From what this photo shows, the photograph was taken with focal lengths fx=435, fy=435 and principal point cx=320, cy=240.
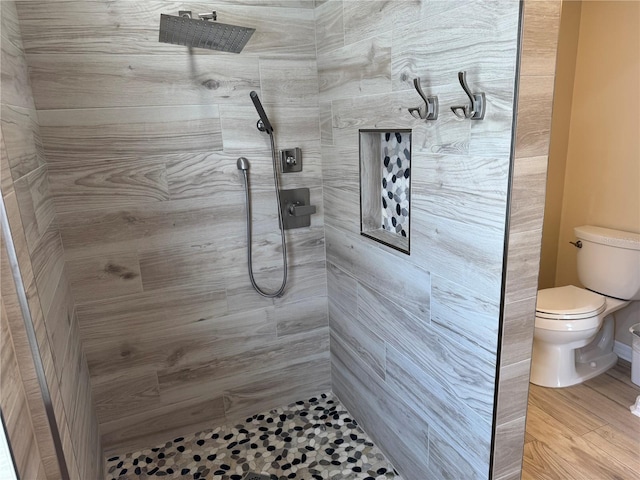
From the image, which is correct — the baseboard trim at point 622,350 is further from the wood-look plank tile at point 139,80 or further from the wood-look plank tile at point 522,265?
the wood-look plank tile at point 139,80

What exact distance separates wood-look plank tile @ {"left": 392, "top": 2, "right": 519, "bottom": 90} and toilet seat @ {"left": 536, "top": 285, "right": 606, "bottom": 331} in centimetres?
160

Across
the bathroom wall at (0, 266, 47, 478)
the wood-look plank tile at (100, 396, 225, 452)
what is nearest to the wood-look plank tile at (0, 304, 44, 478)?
the bathroom wall at (0, 266, 47, 478)

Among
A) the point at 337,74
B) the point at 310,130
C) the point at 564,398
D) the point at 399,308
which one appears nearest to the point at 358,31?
the point at 337,74

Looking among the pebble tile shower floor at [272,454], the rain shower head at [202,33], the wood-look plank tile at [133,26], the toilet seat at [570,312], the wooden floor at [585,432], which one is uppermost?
the wood-look plank tile at [133,26]

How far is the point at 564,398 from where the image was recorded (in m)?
2.41

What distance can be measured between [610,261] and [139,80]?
268cm

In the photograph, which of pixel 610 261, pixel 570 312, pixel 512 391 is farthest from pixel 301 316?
pixel 610 261

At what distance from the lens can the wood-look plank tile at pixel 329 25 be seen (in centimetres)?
186

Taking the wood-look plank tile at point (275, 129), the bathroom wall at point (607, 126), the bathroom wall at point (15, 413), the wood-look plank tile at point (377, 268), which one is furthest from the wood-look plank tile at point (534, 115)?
the bathroom wall at point (607, 126)

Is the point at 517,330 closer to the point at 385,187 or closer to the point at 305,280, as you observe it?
the point at 385,187

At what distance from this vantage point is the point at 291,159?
213cm

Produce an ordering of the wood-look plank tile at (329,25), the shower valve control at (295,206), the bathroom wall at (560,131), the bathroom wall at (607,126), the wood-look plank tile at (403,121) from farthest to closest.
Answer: the bathroom wall at (560,131) → the bathroom wall at (607,126) → the shower valve control at (295,206) → the wood-look plank tile at (329,25) → the wood-look plank tile at (403,121)

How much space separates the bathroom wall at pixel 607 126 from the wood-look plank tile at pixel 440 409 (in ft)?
5.85

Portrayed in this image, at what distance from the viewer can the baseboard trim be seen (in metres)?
2.69
